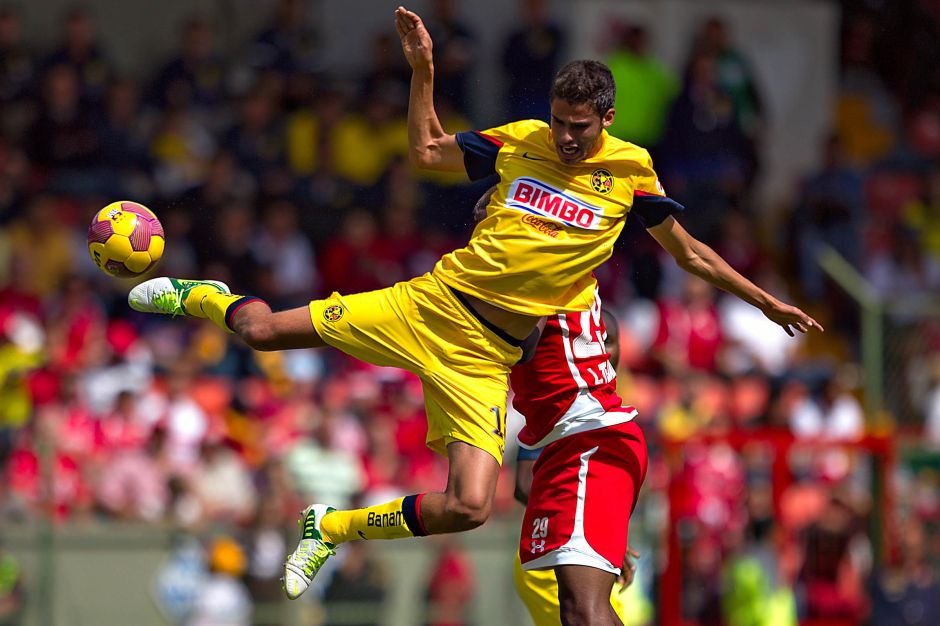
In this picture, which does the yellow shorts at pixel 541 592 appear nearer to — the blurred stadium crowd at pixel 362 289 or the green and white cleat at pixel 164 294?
the green and white cleat at pixel 164 294

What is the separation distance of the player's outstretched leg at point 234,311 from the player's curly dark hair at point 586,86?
151 centimetres

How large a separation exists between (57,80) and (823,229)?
24.8 feet

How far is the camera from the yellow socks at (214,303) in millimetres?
7906

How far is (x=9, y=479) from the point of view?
43.0ft

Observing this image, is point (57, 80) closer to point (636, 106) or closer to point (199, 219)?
point (199, 219)

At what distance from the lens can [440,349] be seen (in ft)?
25.2

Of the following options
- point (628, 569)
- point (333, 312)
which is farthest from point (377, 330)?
point (628, 569)

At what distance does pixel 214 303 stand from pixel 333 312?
2.01 ft

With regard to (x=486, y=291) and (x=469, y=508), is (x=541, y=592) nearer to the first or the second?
(x=469, y=508)

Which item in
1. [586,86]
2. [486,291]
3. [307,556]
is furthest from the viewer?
[307,556]

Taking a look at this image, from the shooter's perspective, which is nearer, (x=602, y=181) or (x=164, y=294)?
(x=602, y=181)

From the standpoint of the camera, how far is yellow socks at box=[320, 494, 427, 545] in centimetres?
764

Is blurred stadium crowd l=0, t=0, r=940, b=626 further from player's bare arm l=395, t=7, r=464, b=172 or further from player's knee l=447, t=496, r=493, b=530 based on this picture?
player's knee l=447, t=496, r=493, b=530

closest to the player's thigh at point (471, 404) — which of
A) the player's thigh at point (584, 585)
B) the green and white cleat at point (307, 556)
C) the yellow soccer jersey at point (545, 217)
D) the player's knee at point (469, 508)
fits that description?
the player's knee at point (469, 508)
